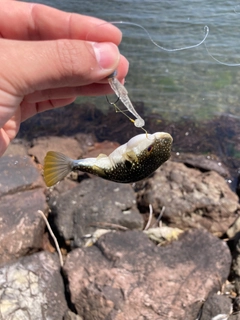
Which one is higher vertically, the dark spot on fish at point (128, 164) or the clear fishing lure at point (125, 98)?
the clear fishing lure at point (125, 98)

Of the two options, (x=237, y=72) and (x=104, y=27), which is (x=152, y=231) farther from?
(x=237, y=72)

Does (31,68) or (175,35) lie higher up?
(31,68)

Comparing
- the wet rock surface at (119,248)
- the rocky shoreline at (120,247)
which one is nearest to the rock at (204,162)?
the rocky shoreline at (120,247)

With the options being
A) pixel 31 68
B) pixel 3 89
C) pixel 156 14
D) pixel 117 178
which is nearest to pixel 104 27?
pixel 31 68

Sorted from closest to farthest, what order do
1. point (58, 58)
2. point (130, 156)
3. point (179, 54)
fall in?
point (58, 58), point (130, 156), point (179, 54)

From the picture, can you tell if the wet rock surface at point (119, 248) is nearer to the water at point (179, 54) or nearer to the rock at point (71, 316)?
the rock at point (71, 316)

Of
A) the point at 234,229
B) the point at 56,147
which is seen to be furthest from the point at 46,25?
the point at 56,147

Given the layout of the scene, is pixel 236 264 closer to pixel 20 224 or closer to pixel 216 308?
pixel 216 308
